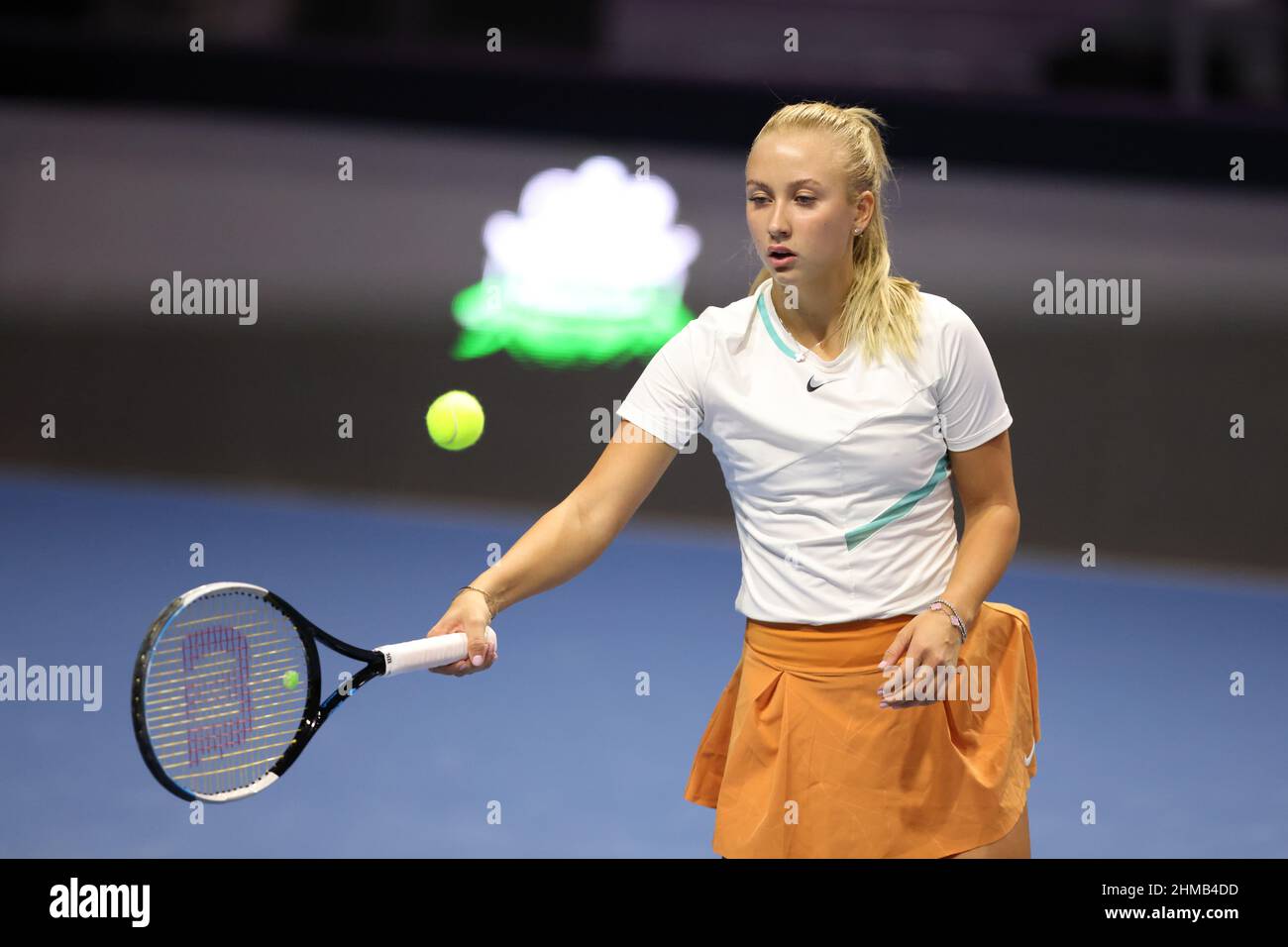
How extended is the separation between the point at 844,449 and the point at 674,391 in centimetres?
27

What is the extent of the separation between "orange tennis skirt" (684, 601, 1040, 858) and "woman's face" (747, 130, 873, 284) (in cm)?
53

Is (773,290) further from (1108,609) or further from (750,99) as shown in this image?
(750,99)

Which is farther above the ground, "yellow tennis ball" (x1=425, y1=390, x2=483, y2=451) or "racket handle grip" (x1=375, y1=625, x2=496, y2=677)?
"yellow tennis ball" (x1=425, y1=390, x2=483, y2=451)

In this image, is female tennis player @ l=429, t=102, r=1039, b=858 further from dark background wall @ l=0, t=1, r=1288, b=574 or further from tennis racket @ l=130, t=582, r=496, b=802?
dark background wall @ l=0, t=1, r=1288, b=574

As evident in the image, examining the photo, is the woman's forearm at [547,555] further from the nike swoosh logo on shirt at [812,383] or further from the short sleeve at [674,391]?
the nike swoosh logo on shirt at [812,383]

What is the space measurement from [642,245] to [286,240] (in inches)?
78.7

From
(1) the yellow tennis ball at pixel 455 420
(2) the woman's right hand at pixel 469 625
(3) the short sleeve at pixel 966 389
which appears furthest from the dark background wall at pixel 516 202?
(2) the woman's right hand at pixel 469 625

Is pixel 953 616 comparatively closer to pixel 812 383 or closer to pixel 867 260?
pixel 812 383

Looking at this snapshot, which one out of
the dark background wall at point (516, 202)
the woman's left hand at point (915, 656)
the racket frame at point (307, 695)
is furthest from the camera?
the dark background wall at point (516, 202)

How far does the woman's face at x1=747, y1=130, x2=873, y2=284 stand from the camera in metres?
2.06

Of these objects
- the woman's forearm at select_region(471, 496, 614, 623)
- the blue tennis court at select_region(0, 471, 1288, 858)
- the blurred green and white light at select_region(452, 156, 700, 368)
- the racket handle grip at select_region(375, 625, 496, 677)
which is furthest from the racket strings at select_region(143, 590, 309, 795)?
the blurred green and white light at select_region(452, 156, 700, 368)

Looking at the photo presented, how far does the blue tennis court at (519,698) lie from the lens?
3.93m

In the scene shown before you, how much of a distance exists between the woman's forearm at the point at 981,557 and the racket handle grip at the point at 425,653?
0.66 m
